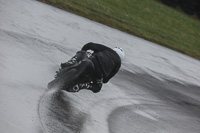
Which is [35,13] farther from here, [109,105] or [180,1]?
[180,1]

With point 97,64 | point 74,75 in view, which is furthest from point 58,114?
point 97,64

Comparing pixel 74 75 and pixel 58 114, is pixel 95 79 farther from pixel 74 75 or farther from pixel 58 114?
pixel 58 114

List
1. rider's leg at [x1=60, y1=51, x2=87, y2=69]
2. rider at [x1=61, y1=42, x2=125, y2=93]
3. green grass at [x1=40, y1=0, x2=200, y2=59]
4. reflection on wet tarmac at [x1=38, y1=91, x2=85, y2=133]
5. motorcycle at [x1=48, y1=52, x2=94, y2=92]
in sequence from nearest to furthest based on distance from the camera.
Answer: reflection on wet tarmac at [x1=38, y1=91, x2=85, y2=133] < motorcycle at [x1=48, y1=52, x2=94, y2=92] < rider at [x1=61, y1=42, x2=125, y2=93] < rider's leg at [x1=60, y1=51, x2=87, y2=69] < green grass at [x1=40, y1=0, x2=200, y2=59]

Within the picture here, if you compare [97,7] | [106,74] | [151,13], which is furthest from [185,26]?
[106,74]

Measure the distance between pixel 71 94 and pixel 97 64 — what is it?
106 cm

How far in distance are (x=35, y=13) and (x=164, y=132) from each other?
11.2 m

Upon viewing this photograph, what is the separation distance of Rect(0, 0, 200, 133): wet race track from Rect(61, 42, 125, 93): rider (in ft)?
1.55

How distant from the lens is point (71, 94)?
9891 mm

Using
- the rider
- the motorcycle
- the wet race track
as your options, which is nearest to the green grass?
the wet race track

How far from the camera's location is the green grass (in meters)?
28.2

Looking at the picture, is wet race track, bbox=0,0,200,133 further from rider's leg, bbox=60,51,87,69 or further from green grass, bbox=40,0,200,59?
green grass, bbox=40,0,200,59

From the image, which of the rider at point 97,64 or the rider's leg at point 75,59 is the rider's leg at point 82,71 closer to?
the rider at point 97,64

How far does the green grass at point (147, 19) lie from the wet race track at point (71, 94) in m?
7.79

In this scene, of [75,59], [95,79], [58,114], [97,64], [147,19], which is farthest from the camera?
[147,19]
